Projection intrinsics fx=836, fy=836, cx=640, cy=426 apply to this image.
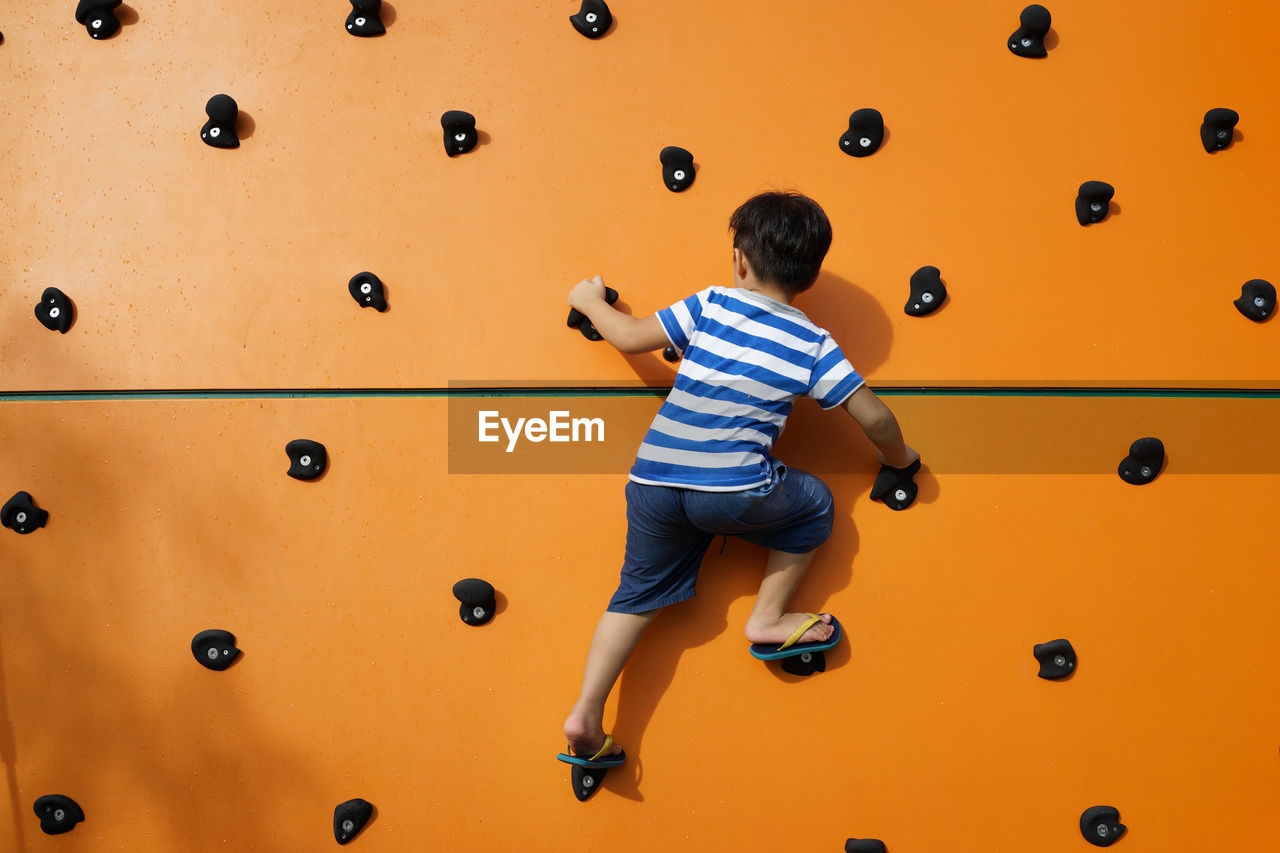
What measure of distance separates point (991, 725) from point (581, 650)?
766 mm

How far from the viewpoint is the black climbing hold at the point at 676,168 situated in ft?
4.96

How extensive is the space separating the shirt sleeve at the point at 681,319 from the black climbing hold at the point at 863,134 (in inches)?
17.4

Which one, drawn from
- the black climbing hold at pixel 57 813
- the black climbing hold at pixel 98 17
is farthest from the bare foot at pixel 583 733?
the black climbing hold at pixel 98 17

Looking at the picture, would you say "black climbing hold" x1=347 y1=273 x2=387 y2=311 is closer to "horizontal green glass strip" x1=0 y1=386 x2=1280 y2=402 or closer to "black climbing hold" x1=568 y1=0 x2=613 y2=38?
"horizontal green glass strip" x1=0 y1=386 x2=1280 y2=402

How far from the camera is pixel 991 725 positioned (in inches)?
60.5

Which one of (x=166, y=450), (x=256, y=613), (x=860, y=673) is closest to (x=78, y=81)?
(x=166, y=450)

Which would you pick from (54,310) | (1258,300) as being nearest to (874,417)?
(1258,300)

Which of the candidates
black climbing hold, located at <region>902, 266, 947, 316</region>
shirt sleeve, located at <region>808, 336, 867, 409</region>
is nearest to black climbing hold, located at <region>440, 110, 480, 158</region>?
shirt sleeve, located at <region>808, 336, 867, 409</region>

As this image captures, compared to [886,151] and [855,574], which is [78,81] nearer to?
[886,151]

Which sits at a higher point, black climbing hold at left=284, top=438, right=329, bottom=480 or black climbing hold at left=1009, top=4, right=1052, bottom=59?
black climbing hold at left=1009, top=4, right=1052, bottom=59

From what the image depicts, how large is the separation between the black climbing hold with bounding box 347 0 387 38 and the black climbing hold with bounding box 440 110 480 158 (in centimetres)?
21

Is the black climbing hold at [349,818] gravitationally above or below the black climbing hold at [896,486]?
below

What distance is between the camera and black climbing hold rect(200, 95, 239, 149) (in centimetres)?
151

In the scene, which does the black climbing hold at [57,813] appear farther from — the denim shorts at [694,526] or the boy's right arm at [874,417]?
the boy's right arm at [874,417]
